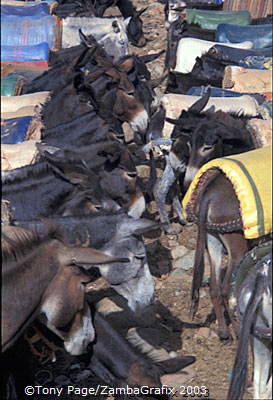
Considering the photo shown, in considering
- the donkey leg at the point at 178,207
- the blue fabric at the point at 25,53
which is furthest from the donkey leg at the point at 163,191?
the blue fabric at the point at 25,53

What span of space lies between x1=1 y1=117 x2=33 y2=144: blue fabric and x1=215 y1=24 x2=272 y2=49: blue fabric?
745cm

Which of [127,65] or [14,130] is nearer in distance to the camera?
[14,130]

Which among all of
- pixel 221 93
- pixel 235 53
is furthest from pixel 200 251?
pixel 235 53

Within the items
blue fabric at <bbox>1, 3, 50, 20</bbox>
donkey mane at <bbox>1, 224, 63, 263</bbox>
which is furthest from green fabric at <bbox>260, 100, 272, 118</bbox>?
blue fabric at <bbox>1, 3, 50, 20</bbox>

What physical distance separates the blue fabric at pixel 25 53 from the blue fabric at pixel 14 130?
11.1ft

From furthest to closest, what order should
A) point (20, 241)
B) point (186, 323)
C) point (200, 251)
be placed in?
point (186, 323), point (200, 251), point (20, 241)

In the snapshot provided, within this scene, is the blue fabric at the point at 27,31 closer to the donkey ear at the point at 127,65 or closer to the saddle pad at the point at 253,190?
the donkey ear at the point at 127,65

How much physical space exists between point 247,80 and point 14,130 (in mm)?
4176

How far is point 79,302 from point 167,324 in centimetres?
276

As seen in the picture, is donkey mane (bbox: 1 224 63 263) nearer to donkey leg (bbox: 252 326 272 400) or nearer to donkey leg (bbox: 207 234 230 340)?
donkey leg (bbox: 252 326 272 400)

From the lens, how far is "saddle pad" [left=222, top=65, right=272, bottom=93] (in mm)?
8961

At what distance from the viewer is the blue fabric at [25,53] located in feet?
Answer: 32.6

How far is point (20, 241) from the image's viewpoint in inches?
145

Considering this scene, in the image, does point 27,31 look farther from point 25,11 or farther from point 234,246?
point 234,246
